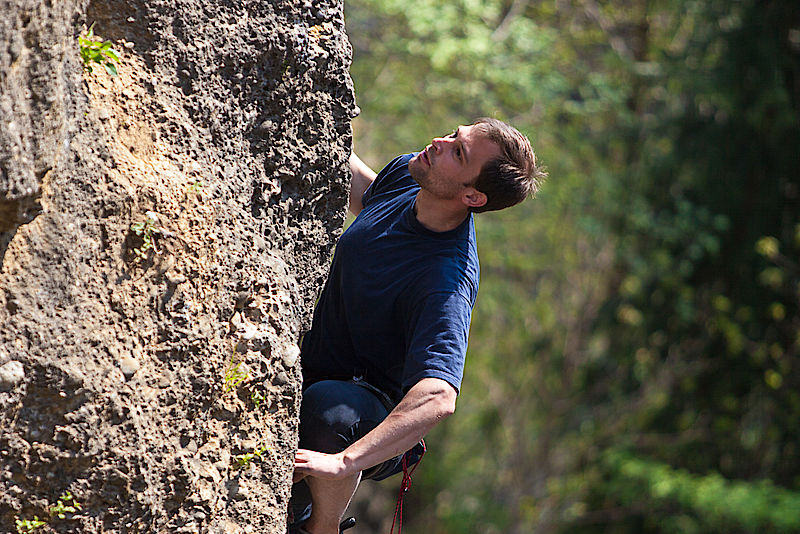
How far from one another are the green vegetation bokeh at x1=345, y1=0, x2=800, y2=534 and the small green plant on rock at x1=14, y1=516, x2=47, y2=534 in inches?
238

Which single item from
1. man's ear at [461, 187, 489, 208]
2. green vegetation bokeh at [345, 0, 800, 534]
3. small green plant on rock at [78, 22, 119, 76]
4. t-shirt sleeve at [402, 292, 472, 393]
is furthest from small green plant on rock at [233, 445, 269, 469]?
green vegetation bokeh at [345, 0, 800, 534]

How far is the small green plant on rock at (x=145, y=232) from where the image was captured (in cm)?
224

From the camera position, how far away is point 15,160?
1846 mm

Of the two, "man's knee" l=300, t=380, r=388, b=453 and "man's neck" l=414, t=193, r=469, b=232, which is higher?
"man's neck" l=414, t=193, r=469, b=232

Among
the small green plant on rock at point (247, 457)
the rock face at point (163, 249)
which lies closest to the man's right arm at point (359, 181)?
the rock face at point (163, 249)

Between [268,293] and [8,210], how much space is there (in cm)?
83

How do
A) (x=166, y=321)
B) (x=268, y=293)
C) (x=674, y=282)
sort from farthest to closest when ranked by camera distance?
1. (x=674, y=282)
2. (x=268, y=293)
3. (x=166, y=321)

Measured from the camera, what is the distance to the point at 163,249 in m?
2.30

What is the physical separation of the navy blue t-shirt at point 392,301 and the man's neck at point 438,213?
0.02m

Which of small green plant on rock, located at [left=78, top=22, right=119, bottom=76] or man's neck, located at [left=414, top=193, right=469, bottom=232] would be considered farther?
man's neck, located at [left=414, top=193, right=469, bottom=232]

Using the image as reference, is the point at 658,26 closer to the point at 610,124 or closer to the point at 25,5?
the point at 610,124

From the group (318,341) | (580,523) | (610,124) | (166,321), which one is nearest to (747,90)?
(610,124)

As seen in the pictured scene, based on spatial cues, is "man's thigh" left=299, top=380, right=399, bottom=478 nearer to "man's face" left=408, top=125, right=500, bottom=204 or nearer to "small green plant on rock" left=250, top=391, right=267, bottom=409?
"small green plant on rock" left=250, top=391, right=267, bottom=409

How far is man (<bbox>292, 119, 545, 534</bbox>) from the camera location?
8.76ft
